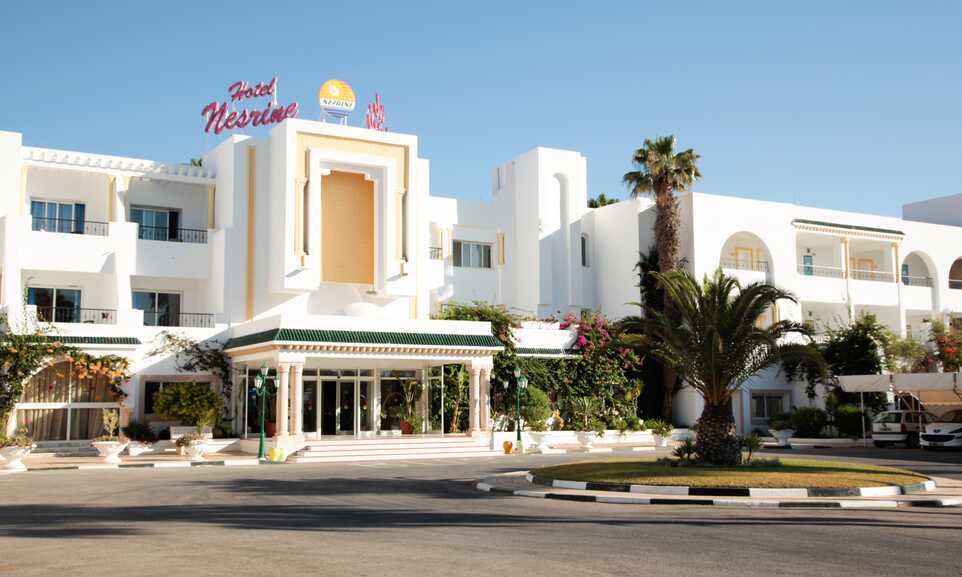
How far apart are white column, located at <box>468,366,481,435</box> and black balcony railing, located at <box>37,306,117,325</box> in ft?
43.5

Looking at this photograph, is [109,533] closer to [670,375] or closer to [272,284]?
[272,284]

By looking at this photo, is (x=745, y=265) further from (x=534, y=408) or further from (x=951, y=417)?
(x=534, y=408)

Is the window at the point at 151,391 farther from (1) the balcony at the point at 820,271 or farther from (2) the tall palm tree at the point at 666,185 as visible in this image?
(1) the balcony at the point at 820,271

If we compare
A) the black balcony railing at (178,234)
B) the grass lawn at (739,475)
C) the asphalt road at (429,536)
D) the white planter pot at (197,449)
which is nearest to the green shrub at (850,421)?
the grass lawn at (739,475)

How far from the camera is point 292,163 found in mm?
37750

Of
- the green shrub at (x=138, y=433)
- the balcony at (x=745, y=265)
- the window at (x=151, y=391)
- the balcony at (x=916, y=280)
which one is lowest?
the green shrub at (x=138, y=433)

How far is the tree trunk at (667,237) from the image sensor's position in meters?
43.7

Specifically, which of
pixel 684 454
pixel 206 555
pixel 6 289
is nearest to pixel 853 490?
pixel 684 454

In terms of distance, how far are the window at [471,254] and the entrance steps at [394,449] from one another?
12.2 meters

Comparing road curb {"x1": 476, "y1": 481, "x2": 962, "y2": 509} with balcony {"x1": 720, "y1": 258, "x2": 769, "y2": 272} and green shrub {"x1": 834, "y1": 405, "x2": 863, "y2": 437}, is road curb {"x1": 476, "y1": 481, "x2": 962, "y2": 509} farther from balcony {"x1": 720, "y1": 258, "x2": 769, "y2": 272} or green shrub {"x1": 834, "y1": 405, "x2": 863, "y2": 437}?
balcony {"x1": 720, "y1": 258, "x2": 769, "y2": 272}

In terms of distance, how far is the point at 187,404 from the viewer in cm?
3347

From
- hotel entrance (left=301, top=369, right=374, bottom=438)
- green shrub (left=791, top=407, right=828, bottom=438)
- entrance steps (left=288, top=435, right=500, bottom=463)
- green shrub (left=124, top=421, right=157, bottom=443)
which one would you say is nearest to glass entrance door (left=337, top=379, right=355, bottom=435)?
hotel entrance (left=301, top=369, right=374, bottom=438)

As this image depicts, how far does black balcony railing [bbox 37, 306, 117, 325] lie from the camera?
3578 centimetres

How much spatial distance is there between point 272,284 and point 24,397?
9464mm
